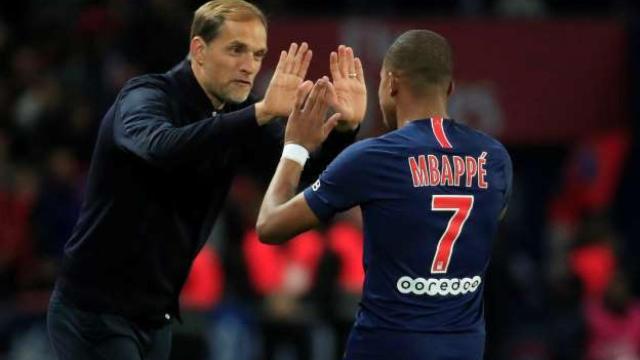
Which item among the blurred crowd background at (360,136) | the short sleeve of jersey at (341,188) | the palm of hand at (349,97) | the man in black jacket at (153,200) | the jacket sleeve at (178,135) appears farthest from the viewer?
the blurred crowd background at (360,136)

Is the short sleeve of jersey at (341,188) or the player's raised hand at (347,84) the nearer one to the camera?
the short sleeve of jersey at (341,188)

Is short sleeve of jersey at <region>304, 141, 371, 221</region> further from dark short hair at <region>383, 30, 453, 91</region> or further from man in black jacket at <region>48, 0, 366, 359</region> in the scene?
man in black jacket at <region>48, 0, 366, 359</region>

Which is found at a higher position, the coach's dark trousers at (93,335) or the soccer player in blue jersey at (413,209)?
the soccer player in blue jersey at (413,209)

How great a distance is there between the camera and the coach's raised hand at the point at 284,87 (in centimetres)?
530

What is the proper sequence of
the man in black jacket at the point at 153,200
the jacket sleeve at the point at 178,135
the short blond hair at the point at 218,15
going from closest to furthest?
the jacket sleeve at the point at 178,135 → the man in black jacket at the point at 153,200 → the short blond hair at the point at 218,15

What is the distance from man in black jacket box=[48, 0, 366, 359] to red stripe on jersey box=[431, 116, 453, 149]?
0.46 meters

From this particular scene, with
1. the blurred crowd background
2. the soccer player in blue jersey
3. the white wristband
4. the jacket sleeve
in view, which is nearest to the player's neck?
the soccer player in blue jersey

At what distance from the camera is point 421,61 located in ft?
16.9

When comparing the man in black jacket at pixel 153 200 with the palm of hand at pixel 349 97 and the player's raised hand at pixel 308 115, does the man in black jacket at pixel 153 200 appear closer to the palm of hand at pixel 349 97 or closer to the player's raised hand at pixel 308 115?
the palm of hand at pixel 349 97

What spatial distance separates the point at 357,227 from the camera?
1089 cm

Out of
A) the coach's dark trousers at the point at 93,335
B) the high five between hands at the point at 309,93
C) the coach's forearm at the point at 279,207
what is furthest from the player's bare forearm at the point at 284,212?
the coach's dark trousers at the point at 93,335

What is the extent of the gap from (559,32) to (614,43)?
1.46 ft

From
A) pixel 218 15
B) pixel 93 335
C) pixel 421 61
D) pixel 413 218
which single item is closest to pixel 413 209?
pixel 413 218

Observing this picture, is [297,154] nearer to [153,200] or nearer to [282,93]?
[282,93]
